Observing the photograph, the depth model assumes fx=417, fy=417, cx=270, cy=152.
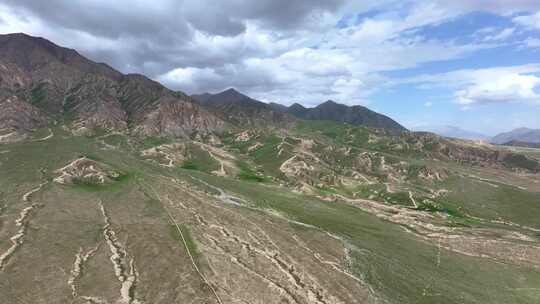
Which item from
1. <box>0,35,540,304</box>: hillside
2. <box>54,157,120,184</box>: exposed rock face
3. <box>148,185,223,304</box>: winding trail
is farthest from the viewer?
<box>54,157,120,184</box>: exposed rock face

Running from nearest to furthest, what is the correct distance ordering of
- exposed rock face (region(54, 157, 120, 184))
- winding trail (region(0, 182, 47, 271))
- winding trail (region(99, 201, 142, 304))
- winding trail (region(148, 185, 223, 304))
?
winding trail (region(99, 201, 142, 304))
winding trail (region(148, 185, 223, 304))
winding trail (region(0, 182, 47, 271))
exposed rock face (region(54, 157, 120, 184))

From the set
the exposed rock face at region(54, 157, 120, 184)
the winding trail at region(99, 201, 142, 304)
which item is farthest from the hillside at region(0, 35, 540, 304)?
the exposed rock face at region(54, 157, 120, 184)

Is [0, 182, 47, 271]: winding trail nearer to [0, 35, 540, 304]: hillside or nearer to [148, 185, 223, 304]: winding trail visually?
[0, 35, 540, 304]: hillside

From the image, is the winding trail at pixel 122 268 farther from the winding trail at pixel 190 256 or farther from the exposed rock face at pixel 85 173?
the exposed rock face at pixel 85 173

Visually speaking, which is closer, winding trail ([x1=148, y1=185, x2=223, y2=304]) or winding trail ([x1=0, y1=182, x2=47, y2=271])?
A: winding trail ([x1=148, y1=185, x2=223, y2=304])

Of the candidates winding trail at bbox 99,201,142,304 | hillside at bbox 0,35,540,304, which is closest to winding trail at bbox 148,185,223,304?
hillside at bbox 0,35,540,304

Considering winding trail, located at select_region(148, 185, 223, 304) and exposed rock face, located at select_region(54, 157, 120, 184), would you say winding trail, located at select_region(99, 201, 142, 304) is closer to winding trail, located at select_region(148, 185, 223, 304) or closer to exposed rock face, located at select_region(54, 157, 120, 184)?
winding trail, located at select_region(148, 185, 223, 304)

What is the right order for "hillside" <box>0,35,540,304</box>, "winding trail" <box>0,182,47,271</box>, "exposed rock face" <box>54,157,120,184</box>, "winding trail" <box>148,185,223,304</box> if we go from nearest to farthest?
"winding trail" <box>148,185,223,304</box> < "hillside" <box>0,35,540,304</box> < "winding trail" <box>0,182,47,271</box> < "exposed rock face" <box>54,157,120,184</box>

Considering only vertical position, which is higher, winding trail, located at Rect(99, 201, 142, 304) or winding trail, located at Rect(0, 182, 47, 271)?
winding trail, located at Rect(0, 182, 47, 271)

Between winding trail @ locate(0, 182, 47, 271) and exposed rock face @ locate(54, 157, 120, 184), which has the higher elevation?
exposed rock face @ locate(54, 157, 120, 184)

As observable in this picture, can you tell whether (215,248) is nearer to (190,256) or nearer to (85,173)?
(190,256)

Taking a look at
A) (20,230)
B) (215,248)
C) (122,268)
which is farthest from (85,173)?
(122,268)

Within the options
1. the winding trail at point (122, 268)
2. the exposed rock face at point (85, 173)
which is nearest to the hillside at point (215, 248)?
the winding trail at point (122, 268)
